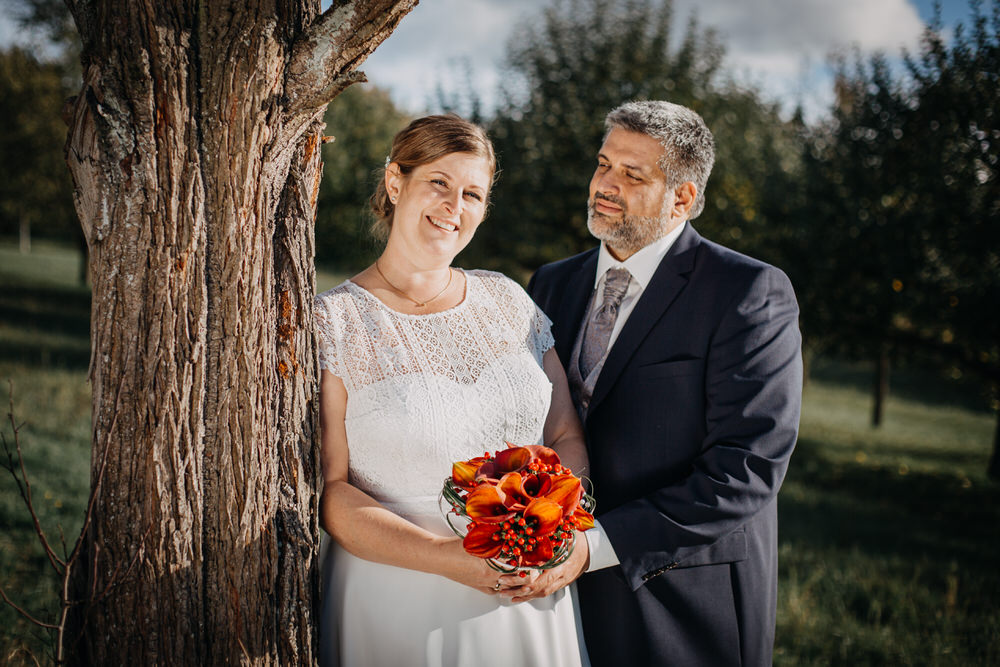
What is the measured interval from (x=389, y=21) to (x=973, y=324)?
9196mm

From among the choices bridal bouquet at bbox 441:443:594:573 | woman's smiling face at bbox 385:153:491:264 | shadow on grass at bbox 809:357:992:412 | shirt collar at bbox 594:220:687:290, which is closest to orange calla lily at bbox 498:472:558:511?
bridal bouquet at bbox 441:443:594:573

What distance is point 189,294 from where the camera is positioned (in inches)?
81.8

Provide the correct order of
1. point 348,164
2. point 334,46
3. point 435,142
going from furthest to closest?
point 348,164 < point 435,142 < point 334,46

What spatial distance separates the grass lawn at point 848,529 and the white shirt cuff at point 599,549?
7.39 feet

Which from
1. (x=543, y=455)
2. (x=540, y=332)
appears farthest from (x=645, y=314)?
(x=543, y=455)

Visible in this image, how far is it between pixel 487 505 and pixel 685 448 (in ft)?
3.69

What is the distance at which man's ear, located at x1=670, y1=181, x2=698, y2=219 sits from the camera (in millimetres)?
3254

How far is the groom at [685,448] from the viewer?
104 inches

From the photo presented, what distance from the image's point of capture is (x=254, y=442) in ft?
7.22

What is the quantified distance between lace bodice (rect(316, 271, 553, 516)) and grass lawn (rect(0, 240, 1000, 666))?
1.66 metres

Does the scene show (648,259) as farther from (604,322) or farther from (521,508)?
(521,508)

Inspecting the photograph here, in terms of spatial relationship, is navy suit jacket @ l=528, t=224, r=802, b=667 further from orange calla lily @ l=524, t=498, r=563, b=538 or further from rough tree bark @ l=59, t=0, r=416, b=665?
rough tree bark @ l=59, t=0, r=416, b=665

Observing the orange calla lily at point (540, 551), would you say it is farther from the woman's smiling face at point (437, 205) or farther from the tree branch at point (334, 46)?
the tree branch at point (334, 46)

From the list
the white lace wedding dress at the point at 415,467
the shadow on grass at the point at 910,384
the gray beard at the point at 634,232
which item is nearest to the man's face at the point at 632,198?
the gray beard at the point at 634,232
